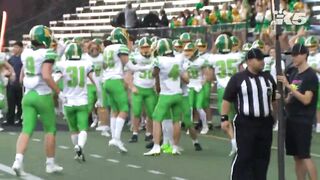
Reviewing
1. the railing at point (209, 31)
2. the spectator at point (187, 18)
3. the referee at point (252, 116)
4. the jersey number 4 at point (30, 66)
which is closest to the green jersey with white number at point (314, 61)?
the railing at point (209, 31)

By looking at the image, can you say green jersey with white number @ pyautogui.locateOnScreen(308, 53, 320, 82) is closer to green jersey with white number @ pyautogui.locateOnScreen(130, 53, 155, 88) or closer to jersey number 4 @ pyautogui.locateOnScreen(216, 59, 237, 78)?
jersey number 4 @ pyautogui.locateOnScreen(216, 59, 237, 78)

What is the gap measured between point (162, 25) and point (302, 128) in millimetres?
18722

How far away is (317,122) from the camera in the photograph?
62.4ft

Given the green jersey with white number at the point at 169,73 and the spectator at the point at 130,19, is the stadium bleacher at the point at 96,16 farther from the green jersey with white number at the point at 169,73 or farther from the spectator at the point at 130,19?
the green jersey with white number at the point at 169,73

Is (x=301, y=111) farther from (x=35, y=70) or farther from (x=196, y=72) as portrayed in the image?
(x=196, y=72)

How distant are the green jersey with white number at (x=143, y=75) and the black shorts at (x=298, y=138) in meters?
6.17

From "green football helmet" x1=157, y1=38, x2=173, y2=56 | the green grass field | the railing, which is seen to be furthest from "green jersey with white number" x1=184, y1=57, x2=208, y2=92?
the railing

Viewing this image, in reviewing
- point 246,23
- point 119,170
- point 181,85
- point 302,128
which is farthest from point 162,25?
point 302,128

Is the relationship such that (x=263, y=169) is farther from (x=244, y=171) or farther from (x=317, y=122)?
(x=317, y=122)

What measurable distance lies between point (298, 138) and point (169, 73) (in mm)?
4902

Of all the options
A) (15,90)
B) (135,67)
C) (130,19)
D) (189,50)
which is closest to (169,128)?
(135,67)

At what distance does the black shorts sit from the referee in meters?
0.47

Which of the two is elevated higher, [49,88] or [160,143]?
[49,88]

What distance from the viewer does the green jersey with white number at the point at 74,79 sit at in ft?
47.6
